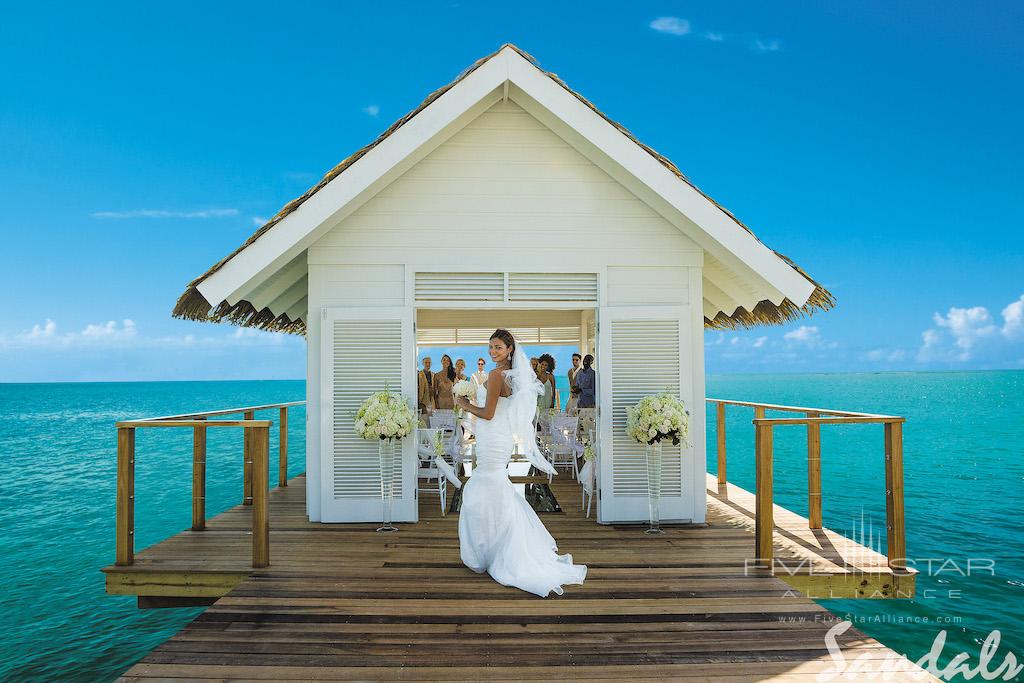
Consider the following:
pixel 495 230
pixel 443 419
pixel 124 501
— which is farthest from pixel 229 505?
pixel 495 230

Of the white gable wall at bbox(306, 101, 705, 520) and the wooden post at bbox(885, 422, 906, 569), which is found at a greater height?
the white gable wall at bbox(306, 101, 705, 520)

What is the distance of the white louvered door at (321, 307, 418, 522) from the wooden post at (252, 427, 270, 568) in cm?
141

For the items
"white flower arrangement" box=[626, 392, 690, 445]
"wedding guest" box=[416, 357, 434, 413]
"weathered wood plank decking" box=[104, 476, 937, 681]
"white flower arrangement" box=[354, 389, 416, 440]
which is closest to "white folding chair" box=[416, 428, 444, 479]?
"white flower arrangement" box=[354, 389, 416, 440]

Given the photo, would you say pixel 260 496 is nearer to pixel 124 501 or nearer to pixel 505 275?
pixel 124 501

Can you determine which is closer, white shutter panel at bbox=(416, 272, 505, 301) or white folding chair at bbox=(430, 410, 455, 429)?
white shutter panel at bbox=(416, 272, 505, 301)

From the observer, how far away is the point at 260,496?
17.3ft

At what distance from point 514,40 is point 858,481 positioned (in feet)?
61.4

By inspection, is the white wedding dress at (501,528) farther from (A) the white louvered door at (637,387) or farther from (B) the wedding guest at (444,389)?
(B) the wedding guest at (444,389)

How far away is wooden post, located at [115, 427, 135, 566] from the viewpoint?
5441 mm

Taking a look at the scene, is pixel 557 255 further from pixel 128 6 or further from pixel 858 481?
pixel 128 6

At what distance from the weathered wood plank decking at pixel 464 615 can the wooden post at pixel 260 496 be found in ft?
0.58

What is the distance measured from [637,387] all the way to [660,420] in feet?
2.10

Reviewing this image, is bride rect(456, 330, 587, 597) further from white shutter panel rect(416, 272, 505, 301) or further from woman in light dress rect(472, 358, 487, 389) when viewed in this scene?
woman in light dress rect(472, 358, 487, 389)

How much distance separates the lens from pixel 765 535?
5.38 meters
